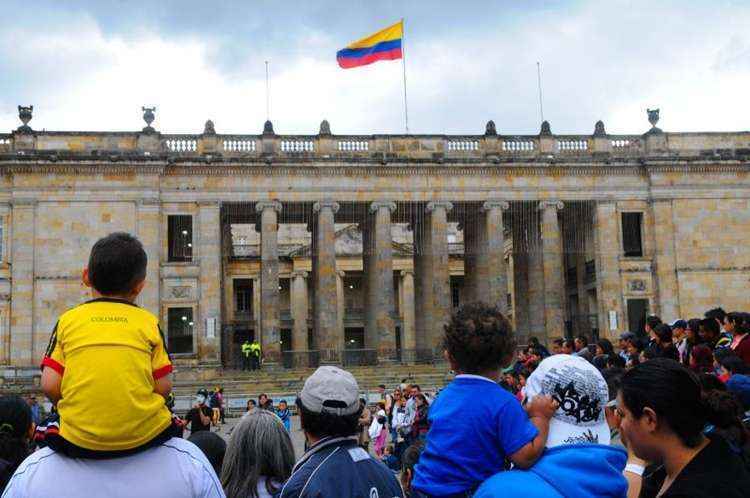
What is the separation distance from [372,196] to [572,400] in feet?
120

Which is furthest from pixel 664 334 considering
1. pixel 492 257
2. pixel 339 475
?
pixel 492 257

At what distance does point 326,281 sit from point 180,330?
893cm

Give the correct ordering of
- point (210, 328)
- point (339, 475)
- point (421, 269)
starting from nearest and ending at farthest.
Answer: point (339, 475), point (210, 328), point (421, 269)

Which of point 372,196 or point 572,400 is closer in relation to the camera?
point 572,400

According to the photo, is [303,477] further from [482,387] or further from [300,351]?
[300,351]

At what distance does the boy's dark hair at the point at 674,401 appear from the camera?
3.57 meters

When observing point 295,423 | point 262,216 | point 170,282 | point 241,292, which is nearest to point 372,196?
point 262,216

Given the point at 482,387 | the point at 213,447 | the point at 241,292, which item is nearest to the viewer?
the point at 482,387

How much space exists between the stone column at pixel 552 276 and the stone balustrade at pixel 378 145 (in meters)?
3.59

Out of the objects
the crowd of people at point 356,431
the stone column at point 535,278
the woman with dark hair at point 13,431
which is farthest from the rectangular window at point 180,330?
the crowd of people at point 356,431

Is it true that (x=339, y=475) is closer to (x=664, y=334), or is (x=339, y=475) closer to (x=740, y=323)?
(x=740, y=323)

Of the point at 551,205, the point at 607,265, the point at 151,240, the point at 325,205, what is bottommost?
the point at 607,265

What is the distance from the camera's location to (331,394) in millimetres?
4117

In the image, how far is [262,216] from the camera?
39531mm
